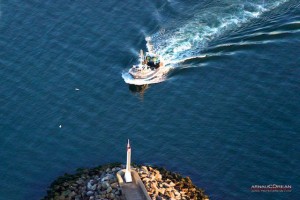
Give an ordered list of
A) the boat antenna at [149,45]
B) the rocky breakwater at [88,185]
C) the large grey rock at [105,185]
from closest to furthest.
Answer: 1. the rocky breakwater at [88,185]
2. the large grey rock at [105,185]
3. the boat antenna at [149,45]

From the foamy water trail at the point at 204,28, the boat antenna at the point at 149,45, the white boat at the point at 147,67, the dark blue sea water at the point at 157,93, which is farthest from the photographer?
the foamy water trail at the point at 204,28

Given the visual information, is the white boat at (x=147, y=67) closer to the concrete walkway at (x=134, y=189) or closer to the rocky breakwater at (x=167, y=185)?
the rocky breakwater at (x=167, y=185)

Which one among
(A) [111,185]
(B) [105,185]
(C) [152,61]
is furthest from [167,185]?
(C) [152,61]

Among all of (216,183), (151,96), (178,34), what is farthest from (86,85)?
(216,183)

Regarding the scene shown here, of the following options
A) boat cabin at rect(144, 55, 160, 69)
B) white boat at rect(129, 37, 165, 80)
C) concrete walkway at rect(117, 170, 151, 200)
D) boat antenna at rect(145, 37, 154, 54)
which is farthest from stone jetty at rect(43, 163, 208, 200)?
boat antenna at rect(145, 37, 154, 54)

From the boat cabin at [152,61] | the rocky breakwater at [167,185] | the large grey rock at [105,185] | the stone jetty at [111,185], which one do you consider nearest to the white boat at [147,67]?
the boat cabin at [152,61]

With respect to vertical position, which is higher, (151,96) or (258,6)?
(258,6)

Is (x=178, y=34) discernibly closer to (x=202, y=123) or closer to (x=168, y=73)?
(x=168, y=73)

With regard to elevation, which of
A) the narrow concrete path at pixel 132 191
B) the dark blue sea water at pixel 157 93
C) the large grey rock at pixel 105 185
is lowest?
the narrow concrete path at pixel 132 191
